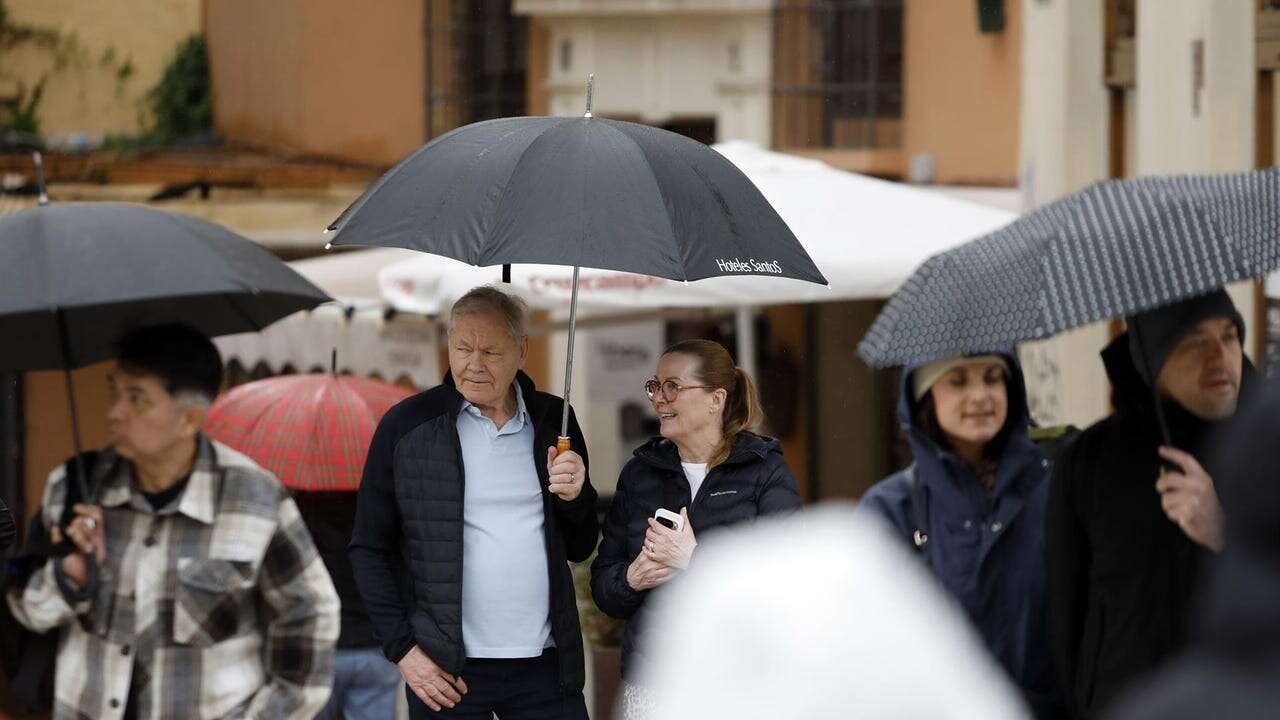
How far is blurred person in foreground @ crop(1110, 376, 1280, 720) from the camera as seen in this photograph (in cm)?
148

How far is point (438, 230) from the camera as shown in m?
4.45

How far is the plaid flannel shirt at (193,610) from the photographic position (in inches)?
170

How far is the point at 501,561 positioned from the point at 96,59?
17295mm

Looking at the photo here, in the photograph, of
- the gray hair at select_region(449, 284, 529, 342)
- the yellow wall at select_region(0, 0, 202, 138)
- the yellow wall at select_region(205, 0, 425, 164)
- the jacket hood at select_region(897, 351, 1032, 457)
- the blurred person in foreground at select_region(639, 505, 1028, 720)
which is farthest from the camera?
the yellow wall at select_region(0, 0, 202, 138)

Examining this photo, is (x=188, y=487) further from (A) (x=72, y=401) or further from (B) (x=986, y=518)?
(B) (x=986, y=518)

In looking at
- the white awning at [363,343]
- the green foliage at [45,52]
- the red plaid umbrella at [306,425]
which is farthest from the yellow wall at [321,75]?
the red plaid umbrella at [306,425]

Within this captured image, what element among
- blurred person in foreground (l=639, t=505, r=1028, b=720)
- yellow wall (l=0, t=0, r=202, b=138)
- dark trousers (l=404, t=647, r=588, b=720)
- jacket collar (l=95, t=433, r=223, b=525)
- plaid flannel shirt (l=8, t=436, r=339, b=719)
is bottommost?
dark trousers (l=404, t=647, r=588, b=720)

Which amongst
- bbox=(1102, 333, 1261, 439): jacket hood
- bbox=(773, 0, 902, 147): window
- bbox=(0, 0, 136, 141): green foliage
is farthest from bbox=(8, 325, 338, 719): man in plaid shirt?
bbox=(0, 0, 136, 141): green foliage

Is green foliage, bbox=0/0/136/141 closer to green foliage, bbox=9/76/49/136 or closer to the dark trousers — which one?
green foliage, bbox=9/76/49/136

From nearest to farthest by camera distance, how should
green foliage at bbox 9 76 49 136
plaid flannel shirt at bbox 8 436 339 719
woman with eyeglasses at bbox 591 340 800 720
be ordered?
plaid flannel shirt at bbox 8 436 339 719
woman with eyeglasses at bbox 591 340 800 720
green foliage at bbox 9 76 49 136

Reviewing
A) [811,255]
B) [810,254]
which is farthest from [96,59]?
[810,254]

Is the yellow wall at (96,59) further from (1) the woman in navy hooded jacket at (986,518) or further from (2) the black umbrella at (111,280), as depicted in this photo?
(1) the woman in navy hooded jacket at (986,518)

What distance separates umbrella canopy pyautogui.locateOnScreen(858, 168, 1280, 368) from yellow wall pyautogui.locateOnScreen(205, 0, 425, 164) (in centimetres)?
1533

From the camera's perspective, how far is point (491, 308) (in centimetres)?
471
